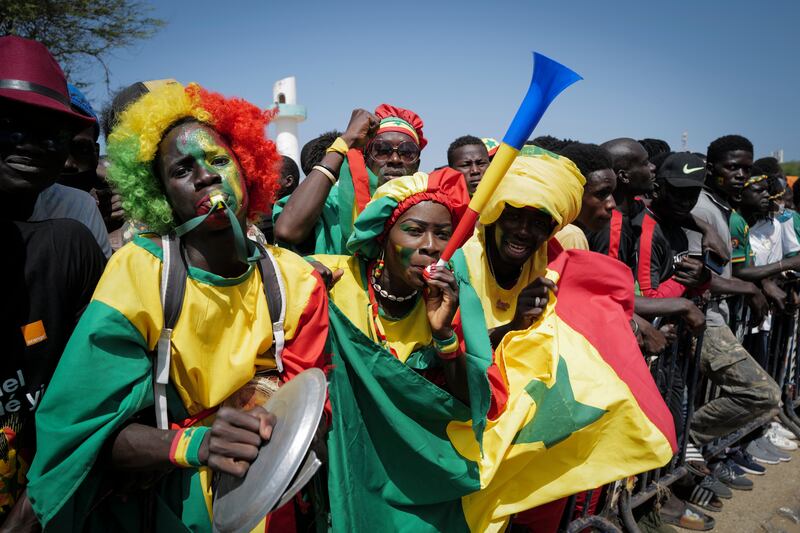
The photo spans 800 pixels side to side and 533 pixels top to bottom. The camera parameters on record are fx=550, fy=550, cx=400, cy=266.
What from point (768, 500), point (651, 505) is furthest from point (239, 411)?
point (768, 500)

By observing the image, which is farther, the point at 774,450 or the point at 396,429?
the point at 774,450

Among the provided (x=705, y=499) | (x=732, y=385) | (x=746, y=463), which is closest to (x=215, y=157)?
(x=732, y=385)

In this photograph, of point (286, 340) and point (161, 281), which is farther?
point (286, 340)

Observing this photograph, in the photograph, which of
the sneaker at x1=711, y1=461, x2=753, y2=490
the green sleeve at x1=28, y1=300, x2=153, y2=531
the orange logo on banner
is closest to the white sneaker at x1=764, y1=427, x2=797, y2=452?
the sneaker at x1=711, y1=461, x2=753, y2=490

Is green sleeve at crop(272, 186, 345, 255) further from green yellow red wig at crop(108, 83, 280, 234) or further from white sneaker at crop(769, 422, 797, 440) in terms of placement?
white sneaker at crop(769, 422, 797, 440)

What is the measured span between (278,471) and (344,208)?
2.19 m

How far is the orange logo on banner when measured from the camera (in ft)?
5.67

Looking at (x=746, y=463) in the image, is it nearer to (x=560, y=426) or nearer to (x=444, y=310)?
(x=560, y=426)

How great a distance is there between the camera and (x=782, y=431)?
5.94 meters

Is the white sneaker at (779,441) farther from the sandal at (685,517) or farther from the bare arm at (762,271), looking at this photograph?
the sandal at (685,517)

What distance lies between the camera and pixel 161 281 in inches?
68.6

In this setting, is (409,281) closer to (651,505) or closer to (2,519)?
(2,519)

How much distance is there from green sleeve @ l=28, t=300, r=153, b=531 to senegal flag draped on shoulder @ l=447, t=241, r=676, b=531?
1421 millimetres

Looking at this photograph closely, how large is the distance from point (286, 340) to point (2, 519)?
103cm
